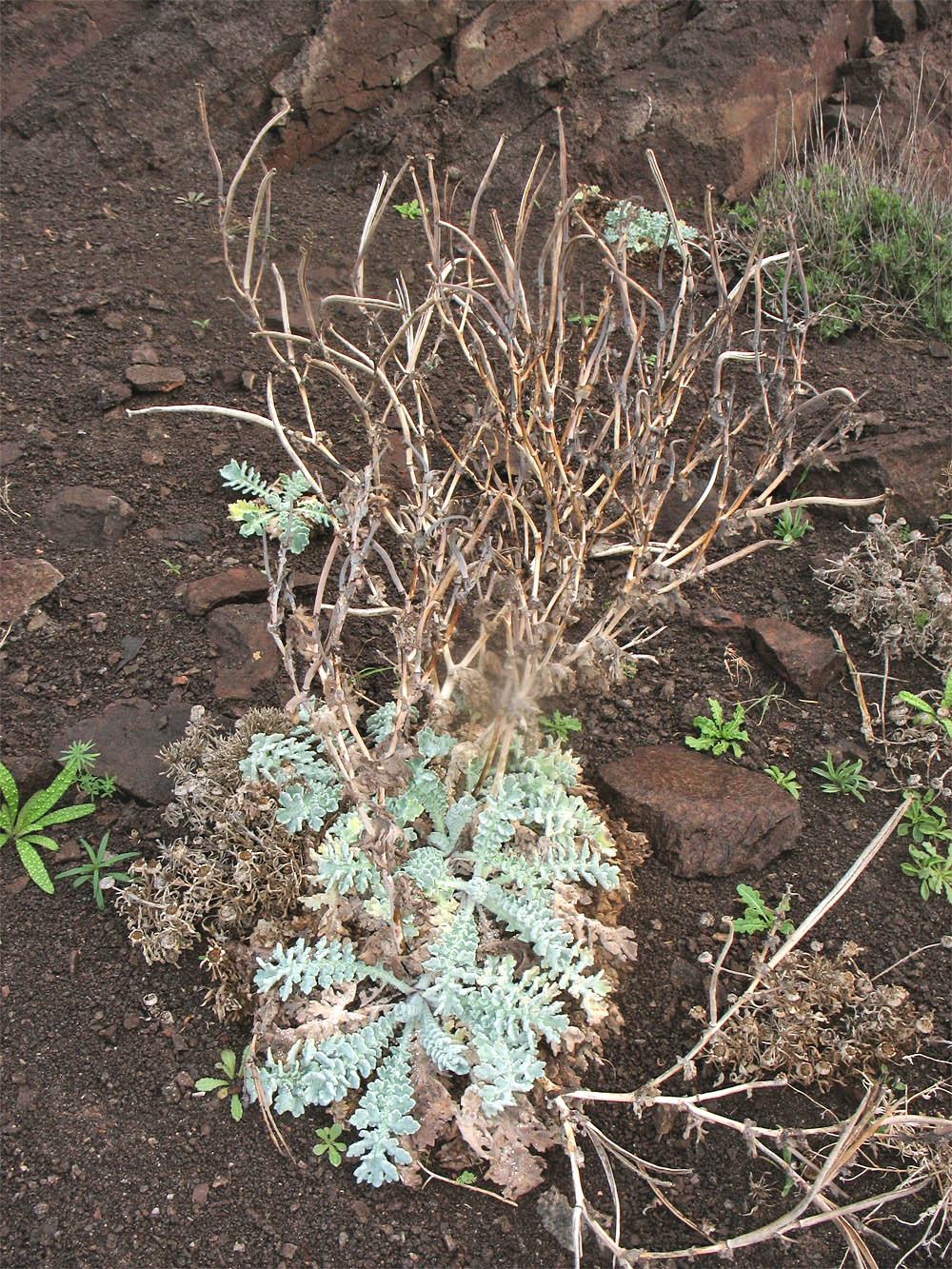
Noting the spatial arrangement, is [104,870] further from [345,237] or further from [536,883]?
[345,237]

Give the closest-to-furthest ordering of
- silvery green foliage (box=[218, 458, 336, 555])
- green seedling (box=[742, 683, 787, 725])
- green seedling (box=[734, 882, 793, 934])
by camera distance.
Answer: green seedling (box=[734, 882, 793, 934]) < green seedling (box=[742, 683, 787, 725]) < silvery green foliage (box=[218, 458, 336, 555])

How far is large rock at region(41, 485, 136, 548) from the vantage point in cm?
312

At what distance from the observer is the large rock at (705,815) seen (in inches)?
95.7

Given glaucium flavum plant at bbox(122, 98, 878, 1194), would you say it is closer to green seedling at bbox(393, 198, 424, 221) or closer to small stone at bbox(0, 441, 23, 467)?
small stone at bbox(0, 441, 23, 467)

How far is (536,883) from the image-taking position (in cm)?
219

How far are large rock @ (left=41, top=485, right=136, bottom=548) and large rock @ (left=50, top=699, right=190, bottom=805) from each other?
0.68 meters

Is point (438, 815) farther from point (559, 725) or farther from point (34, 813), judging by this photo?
point (34, 813)

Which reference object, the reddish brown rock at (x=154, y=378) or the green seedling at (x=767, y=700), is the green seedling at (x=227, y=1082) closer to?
the green seedling at (x=767, y=700)

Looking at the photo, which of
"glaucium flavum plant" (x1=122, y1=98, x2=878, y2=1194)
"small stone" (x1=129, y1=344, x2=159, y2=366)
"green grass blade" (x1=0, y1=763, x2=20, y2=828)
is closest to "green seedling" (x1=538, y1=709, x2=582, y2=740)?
"glaucium flavum plant" (x1=122, y1=98, x2=878, y2=1194)

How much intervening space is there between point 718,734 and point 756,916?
53 cm

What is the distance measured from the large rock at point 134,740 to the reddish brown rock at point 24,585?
48 centimetres

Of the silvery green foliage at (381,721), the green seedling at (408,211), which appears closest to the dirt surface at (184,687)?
the green seedling at (408,211)

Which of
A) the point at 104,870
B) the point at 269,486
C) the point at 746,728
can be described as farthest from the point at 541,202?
the point at 104,870

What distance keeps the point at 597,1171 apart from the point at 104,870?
1.32m
